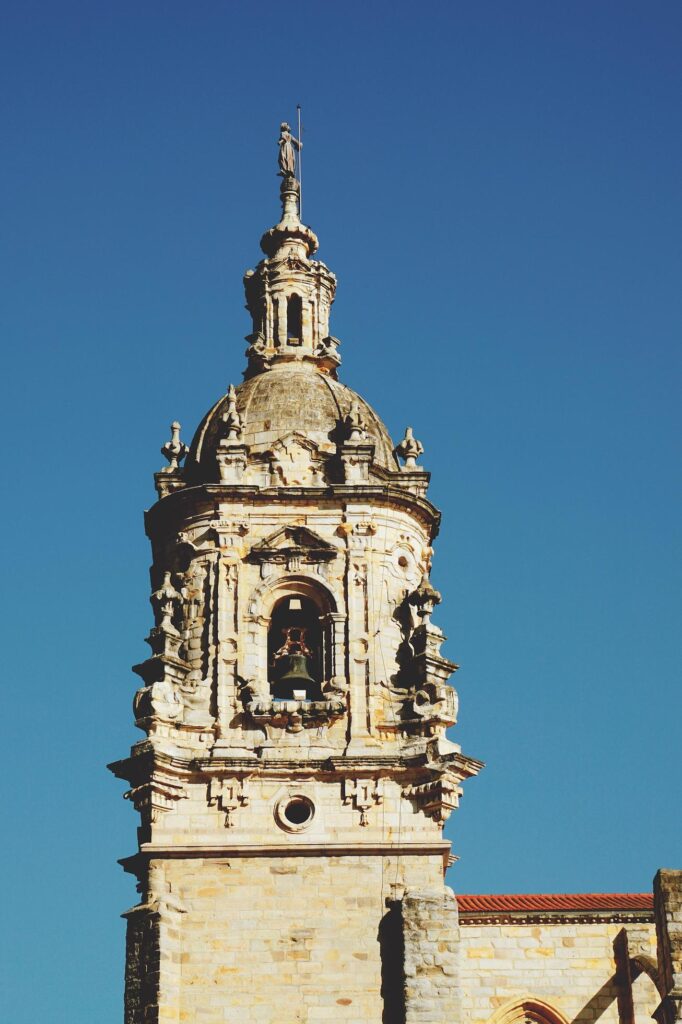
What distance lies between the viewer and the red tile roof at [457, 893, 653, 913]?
35.8 m

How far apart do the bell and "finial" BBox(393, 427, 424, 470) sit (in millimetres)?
4306

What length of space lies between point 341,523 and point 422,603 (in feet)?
6.22

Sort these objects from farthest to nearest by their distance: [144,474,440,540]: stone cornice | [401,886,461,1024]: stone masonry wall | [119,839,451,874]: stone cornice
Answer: [144,474,440,540]: stone cornice < [119,839,451,874]: stone cornice < [401,886,461,1024]: stone masonry wall

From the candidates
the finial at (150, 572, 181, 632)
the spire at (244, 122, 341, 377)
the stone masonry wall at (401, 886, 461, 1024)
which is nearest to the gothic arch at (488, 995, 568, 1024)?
the stone masonry wall at (401, 886, 461, 1024)

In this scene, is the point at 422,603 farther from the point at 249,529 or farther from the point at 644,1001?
the point at 644,1001

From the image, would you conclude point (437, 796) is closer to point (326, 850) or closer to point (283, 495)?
point (326, 850)

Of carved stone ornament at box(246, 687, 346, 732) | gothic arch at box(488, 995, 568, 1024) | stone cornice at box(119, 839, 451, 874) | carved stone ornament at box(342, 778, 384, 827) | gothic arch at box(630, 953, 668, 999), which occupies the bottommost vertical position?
gothic arch at box(488, 995, 568, 1024)

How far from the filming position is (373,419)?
38750 millimetres

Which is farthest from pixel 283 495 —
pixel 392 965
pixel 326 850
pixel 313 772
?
pixel 392 965

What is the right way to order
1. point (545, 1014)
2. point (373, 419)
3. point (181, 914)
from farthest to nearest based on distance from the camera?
point (373, 419)
point (545, 1014)
point (181, 914)

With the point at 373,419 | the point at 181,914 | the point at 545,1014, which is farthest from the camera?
the point at 373,419

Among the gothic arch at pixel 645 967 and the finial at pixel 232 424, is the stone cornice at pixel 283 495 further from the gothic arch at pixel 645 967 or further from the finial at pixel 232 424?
the gothic arch at pixel 645 967

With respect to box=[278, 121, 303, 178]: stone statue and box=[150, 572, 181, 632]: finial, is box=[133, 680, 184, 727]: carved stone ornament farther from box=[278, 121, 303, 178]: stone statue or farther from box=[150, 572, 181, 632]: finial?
box=[278, 121, 303, 178]: stone statue

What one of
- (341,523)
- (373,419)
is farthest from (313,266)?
(341,523)
